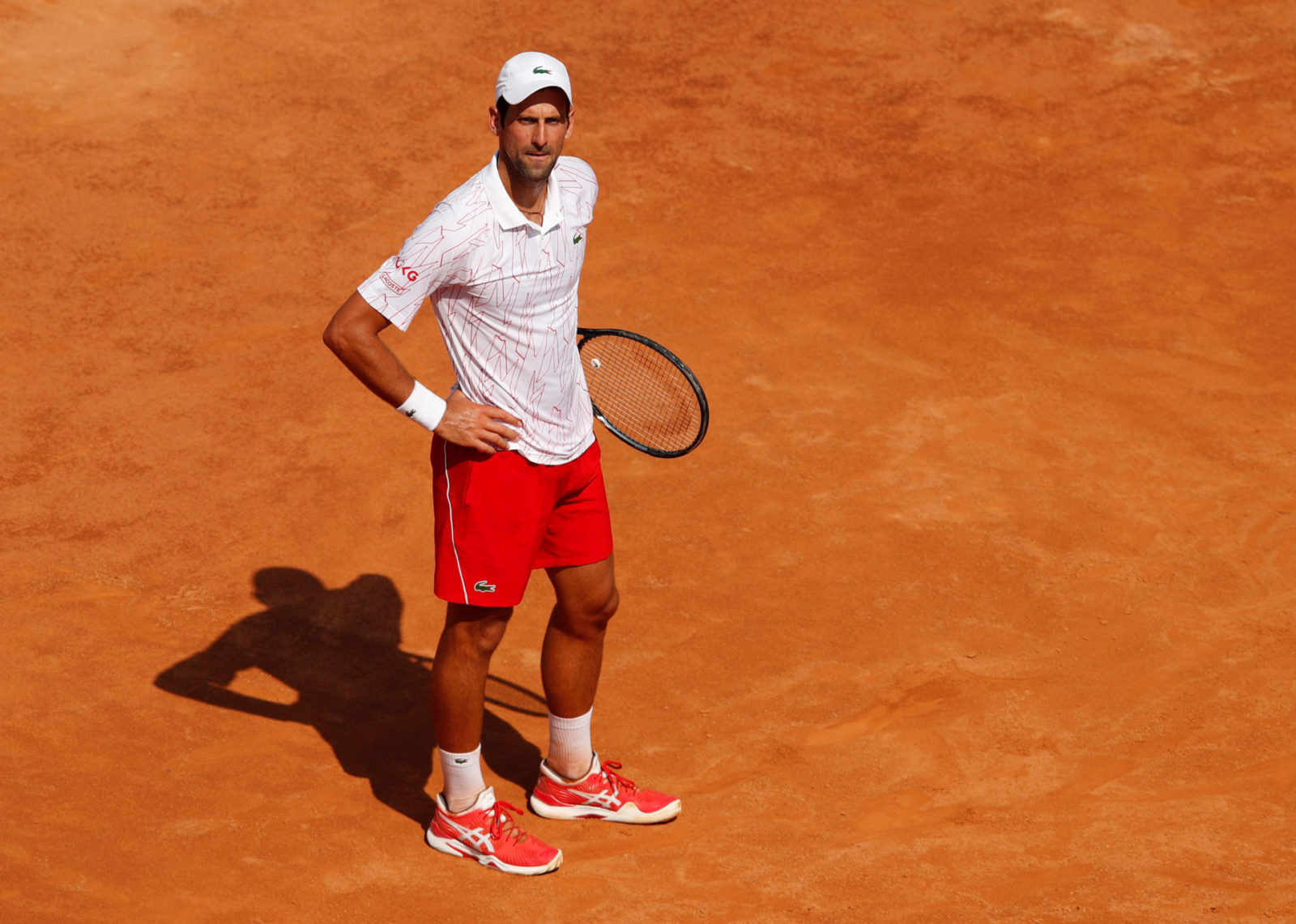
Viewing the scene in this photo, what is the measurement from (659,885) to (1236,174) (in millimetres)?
7553

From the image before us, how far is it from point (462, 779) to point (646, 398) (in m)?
1.64

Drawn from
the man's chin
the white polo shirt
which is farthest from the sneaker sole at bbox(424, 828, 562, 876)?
the man's chin

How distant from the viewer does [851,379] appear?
322 inches

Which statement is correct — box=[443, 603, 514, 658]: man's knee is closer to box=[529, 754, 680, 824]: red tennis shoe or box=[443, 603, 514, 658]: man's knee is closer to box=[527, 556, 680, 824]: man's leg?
box=[527, 556, 680, 824]: man's leg

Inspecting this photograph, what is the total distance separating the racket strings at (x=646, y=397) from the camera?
559 centimetres

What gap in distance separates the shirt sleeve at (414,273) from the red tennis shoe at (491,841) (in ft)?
5.62

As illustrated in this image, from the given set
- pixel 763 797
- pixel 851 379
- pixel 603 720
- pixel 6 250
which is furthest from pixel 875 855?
pixel 6 250

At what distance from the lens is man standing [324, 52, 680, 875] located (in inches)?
171

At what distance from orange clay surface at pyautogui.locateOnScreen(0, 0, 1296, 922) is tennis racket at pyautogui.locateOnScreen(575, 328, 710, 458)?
113 cm

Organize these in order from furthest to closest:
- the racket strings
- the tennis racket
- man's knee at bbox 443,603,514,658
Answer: the racket strings < the tennis racket < man's knee at bbox 443,603,514,658

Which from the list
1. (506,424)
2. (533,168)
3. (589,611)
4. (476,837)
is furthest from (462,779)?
(533,168)

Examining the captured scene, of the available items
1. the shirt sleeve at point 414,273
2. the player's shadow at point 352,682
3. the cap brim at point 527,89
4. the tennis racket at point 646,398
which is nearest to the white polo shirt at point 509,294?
the shirt sleeve at point 414,273

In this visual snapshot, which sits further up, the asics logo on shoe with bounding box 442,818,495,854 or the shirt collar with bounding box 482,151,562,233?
the shirt collar with bounding box 482,151,562,233

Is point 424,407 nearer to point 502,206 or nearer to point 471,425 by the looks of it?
point 471,425
